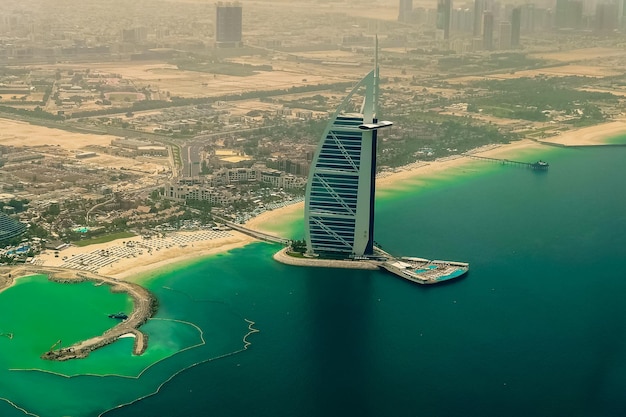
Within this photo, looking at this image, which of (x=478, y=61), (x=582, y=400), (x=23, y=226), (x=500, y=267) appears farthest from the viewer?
(x=478, y=61)

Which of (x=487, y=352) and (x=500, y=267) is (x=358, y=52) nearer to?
(x=500, y=267)

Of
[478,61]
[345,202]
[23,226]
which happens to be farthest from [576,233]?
[478,61]

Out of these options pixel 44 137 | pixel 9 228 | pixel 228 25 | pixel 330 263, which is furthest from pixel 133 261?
pixel 228 25

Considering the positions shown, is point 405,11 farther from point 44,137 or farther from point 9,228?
point 9,228

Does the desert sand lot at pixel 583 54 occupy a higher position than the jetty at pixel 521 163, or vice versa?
the desert sand lot at pixel 583 54

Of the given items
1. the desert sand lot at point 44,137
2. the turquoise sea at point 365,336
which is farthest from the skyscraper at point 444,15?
the turquoise sea at point 365,336

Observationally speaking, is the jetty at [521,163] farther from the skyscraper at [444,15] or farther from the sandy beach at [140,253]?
the skyscraper at [444,15]

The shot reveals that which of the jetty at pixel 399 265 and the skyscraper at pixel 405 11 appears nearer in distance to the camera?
the jetty at pixel 399 265
